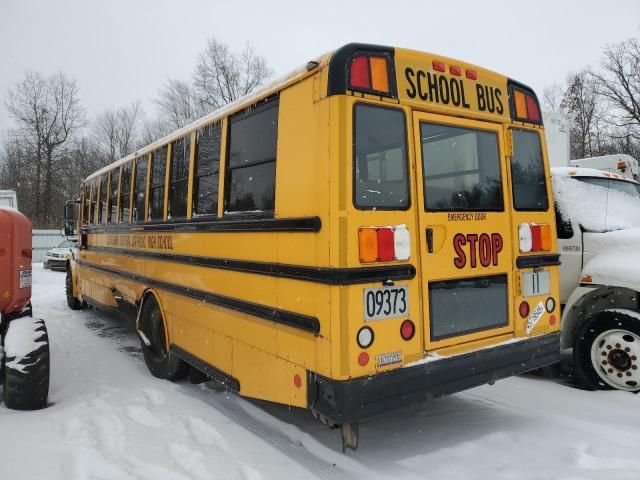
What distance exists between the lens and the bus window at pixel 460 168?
3.12 m

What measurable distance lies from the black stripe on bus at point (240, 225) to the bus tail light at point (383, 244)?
0.89 feet

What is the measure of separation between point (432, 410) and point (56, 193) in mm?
40905

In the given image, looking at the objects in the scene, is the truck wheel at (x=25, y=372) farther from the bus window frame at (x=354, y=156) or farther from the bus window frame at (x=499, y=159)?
the bus window frame at (x=499, y=159)

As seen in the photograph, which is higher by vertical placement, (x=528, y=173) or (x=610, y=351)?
(x=528, y=173)

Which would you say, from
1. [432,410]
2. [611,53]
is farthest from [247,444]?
[611,53]

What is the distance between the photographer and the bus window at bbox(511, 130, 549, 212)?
3.65 metres

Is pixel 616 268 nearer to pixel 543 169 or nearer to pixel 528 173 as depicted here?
pixel 543 169

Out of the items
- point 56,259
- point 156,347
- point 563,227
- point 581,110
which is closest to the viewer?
point 563,227

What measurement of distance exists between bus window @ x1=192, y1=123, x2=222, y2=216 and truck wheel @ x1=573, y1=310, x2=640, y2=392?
11.7 ft

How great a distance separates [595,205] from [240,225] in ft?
12.4

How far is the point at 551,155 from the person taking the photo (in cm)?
695

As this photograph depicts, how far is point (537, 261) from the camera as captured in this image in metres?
3.67

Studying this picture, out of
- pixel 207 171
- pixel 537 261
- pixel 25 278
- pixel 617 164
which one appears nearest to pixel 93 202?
pixel 25 278

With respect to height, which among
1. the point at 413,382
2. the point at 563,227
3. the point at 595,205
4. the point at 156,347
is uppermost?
the point at 595,205
